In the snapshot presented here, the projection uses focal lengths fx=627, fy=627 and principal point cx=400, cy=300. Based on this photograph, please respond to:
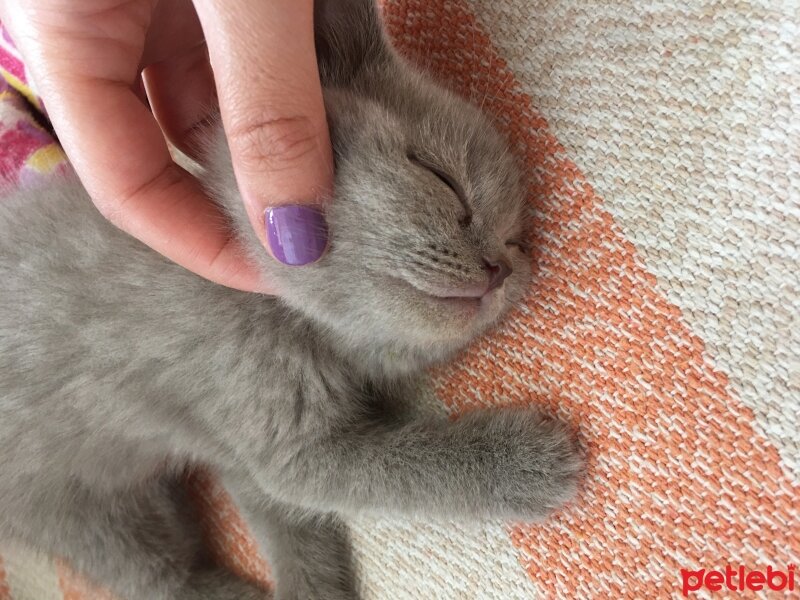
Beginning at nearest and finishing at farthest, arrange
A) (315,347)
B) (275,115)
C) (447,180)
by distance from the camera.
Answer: (275,115) → (447,180) → (315,347)

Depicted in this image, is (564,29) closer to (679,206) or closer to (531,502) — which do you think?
(679,206)

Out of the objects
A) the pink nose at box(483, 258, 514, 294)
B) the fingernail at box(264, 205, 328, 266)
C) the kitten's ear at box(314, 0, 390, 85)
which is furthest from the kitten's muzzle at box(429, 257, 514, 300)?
the kitten's ear at box(314, 0, 390, 85)

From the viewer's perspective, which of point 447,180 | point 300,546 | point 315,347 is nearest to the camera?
point 447,180

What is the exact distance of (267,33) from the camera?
21.3 inches

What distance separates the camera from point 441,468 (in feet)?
2.45

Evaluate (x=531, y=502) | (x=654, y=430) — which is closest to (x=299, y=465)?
(x=531, y=502)

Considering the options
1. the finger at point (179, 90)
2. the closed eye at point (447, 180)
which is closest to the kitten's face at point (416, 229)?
the closed eye at point (447, 180)

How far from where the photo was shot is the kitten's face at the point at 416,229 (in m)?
0.63

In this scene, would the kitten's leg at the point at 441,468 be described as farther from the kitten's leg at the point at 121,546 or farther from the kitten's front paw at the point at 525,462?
the kitten's leg at the point at 121,546

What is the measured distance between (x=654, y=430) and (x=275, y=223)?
413 millimetres

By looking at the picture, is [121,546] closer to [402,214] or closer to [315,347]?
[315,347]

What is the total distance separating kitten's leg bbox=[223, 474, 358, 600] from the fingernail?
0.43 metres

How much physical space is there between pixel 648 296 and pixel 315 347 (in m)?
0.40

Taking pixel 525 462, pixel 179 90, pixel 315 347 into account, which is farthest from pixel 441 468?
pixel 179 90
